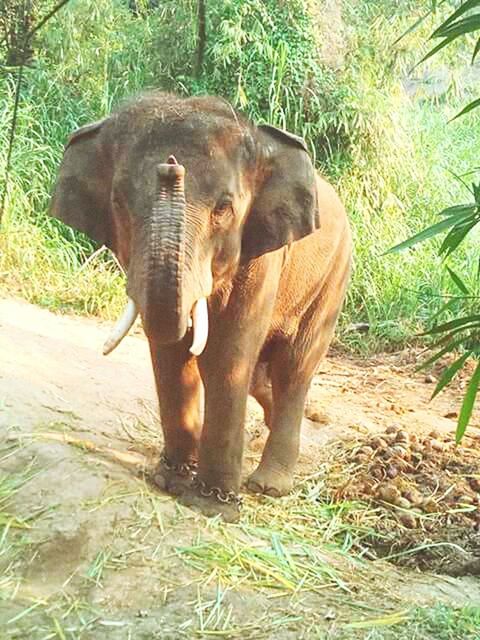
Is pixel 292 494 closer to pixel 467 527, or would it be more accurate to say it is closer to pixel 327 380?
pixel 467 527

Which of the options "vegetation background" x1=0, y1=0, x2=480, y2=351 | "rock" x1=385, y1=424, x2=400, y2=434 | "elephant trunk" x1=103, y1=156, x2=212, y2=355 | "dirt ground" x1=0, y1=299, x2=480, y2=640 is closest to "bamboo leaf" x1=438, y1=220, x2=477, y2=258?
"elephant trunk" x1=103, y1=156, x2=212, y2=355

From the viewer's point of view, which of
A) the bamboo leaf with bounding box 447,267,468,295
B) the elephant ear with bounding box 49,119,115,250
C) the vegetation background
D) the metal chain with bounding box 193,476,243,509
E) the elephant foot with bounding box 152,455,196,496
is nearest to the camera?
the bamboo leaf with bounding box 447,267,468,295

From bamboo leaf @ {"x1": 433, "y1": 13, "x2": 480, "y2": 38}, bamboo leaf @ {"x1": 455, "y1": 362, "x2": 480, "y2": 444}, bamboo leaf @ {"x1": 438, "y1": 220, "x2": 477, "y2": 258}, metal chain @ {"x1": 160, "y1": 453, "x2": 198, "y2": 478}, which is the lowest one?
metal chain @ {"x1": 160, "y1": 453, "x2": 198, "y2": 478}

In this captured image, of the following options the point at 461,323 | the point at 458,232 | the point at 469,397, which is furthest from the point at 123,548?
the point at 458,232

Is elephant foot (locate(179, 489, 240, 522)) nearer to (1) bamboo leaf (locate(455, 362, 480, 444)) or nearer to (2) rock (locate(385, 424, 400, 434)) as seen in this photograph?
(1) bamboo leaf (locate(455, 362, 480, 444))

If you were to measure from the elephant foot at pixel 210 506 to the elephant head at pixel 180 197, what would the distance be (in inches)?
36.2

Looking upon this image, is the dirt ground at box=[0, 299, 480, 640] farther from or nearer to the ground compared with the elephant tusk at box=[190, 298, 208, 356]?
nearer to the ground

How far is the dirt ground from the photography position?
11.6ft

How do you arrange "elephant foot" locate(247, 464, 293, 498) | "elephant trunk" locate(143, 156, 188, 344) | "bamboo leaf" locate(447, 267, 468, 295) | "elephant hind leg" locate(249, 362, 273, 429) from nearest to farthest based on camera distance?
1. "elephant trunk" locate(143, 156, 188, 344)
2. "bamboo leaf" locate(447, 267, 468, 295)
3. "elephant foot" locate(247, 464, 293, 498)
4. "elephant hind leg" locate(249, 362, 273, 429)

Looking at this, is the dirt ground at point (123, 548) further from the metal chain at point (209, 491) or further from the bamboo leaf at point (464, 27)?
the bamboo leaf at point (464, 27)

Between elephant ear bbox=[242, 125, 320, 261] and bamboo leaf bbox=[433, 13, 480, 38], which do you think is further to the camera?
elephant ear bbox=[242, 125, 320, 261]

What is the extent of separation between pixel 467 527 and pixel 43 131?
21.7 ft

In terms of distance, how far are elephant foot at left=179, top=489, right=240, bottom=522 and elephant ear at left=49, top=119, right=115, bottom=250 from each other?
3.67 ft

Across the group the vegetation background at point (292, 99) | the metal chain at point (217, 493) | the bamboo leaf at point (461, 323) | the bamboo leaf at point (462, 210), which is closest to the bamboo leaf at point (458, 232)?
the bamboo leaf at point (462, 210)
